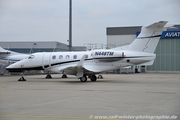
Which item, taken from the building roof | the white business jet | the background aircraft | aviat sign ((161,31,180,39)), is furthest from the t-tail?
the building roof

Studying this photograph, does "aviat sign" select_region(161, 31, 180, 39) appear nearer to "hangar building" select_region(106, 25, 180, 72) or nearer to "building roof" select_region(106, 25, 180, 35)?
"hangar building" select_region(106, 25, 180, 72)

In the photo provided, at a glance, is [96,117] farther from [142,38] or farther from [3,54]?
[3,54]

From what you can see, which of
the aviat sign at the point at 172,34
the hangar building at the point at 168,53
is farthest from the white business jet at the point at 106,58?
the aviat sign at the point at 172,34

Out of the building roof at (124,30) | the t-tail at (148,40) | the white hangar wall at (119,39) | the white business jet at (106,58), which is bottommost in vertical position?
the white business jet at (106,58)

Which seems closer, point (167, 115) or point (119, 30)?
point (167, 115)

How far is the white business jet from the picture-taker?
22984 mm

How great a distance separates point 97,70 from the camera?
24344mm

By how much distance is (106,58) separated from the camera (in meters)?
24.0

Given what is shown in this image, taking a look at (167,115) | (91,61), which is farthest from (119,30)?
(167,115)

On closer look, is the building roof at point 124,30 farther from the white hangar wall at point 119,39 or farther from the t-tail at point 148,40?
the t-tail at point 148,40

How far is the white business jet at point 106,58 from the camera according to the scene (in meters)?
23.0

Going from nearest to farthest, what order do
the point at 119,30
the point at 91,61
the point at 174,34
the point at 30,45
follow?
the point at 91,61 → the point at 174,34 → the point at 119,30 → the point at 30,45

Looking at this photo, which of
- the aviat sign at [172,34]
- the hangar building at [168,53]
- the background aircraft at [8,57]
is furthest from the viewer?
the aviat sign at [172,34]

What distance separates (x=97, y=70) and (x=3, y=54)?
1843 centimetres
